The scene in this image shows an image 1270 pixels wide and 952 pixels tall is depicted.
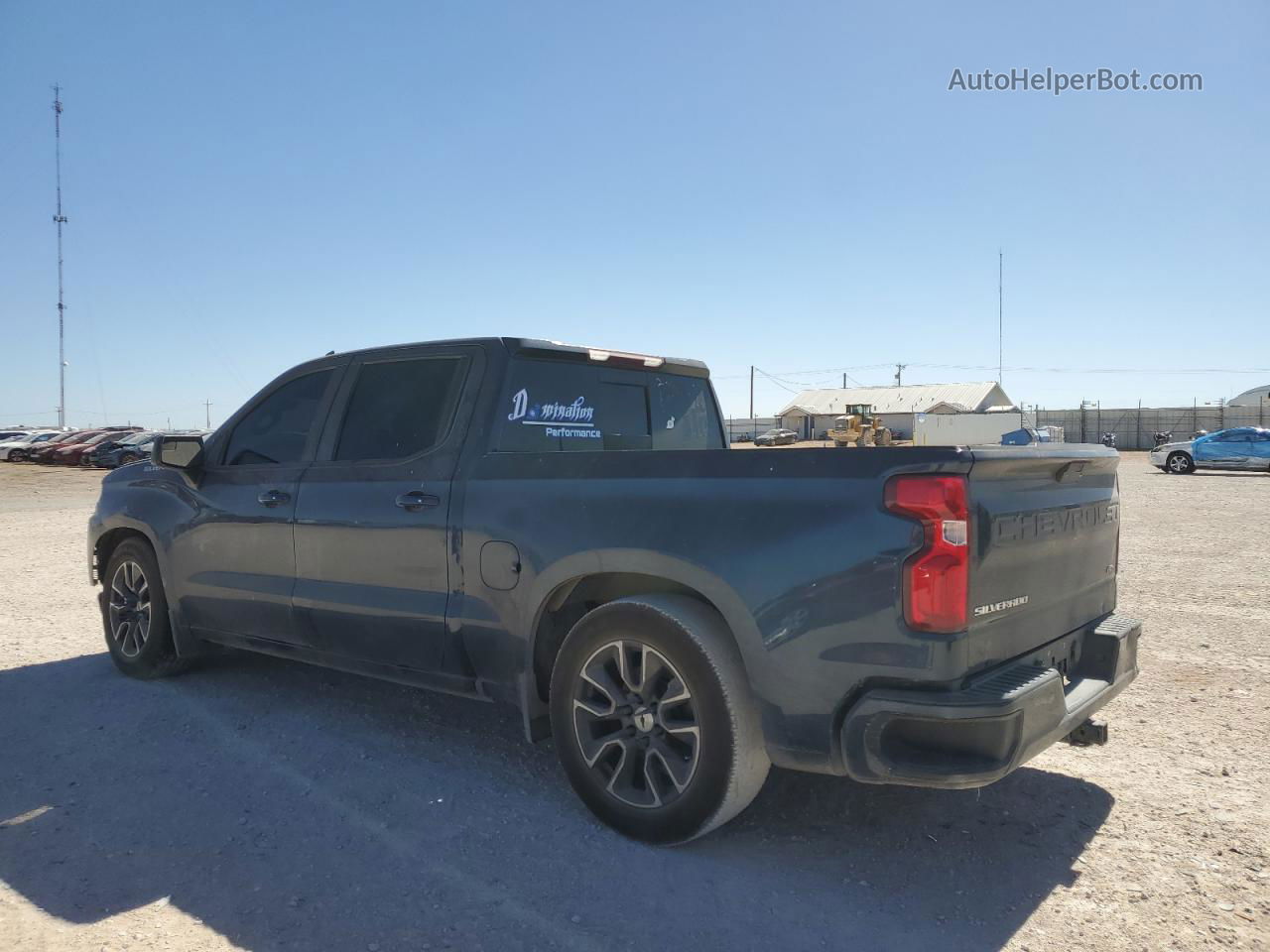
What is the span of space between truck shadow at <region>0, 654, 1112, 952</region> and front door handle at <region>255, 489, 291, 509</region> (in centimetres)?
117

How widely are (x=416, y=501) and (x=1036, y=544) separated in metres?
2.54

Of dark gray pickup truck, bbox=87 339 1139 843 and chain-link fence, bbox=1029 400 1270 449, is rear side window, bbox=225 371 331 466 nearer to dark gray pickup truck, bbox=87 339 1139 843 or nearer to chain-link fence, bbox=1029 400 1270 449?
dark gray pickup truck, bbox=87 339 1139 843

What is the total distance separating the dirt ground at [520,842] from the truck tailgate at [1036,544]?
81 cm

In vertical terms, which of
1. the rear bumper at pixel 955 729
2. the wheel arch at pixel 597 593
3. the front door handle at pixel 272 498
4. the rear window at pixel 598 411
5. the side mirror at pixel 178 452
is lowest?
the rear bumper at pixel 955 729

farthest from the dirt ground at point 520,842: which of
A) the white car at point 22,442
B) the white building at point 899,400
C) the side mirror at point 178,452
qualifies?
the white building at point 899,400

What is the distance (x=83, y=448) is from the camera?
39.7 metres

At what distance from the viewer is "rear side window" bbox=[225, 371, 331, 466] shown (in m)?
4.84

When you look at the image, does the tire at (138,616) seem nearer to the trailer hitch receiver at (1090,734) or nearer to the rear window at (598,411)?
the rear window at (598,411)

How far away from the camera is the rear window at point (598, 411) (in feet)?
13.7

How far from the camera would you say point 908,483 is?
2.79m

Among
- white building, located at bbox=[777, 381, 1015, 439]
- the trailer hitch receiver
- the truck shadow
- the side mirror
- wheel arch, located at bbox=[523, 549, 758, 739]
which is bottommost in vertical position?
the truck shadow

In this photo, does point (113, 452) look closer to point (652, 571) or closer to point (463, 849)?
point (463, 849)

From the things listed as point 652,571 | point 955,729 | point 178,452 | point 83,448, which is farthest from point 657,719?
point 83,448

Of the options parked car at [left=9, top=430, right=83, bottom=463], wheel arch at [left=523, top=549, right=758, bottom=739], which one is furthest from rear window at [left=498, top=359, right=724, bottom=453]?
parked car at [left=9, top=430, right=83, bottom=463]
